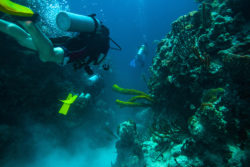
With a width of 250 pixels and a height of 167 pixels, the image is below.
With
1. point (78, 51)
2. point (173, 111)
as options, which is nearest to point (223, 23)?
point (173, 111)

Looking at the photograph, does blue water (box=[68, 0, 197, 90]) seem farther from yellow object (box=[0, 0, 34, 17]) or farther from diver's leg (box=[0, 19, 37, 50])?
yellow object (box=[0, 0, 34, 17])

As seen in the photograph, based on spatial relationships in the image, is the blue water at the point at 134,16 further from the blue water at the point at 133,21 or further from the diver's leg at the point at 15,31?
the diver's leg at the point at 15,31

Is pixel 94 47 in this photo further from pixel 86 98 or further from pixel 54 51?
pixel 86 98

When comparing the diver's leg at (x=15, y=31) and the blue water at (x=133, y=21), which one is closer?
the diver's leg at (x=15, y=31)

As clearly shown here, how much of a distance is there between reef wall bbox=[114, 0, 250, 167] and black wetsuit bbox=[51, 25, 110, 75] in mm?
2275

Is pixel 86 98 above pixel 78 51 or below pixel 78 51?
above

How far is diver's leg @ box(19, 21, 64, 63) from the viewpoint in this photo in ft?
7.31

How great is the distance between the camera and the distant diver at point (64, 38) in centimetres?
219

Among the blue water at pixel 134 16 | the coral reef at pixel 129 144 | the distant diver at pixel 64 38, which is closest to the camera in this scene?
the distant diver at pixel 64 38

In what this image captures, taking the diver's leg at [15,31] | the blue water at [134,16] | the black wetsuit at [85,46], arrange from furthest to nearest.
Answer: the blue water at [134,16]
the black wetsuit at [85,46]
the diver's leg at [15,31]

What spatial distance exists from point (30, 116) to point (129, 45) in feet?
127

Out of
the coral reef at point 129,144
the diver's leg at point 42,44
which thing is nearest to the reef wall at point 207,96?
the coral reef at point 129,144

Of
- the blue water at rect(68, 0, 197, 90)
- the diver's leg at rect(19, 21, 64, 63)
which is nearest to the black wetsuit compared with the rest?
the diver's leg at rect(19, 21, 64, 63)

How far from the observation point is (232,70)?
238cm
